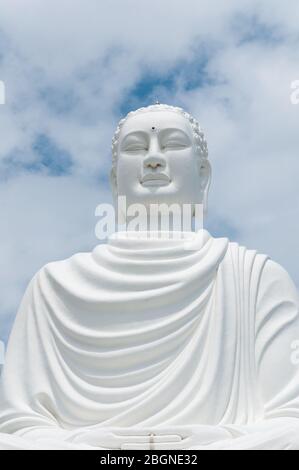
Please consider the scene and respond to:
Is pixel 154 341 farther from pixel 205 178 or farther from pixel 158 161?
pixel 205 178

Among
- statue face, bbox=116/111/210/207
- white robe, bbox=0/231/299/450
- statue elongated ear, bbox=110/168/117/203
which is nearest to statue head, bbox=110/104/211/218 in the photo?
statue face, bbox=116/111/210/207

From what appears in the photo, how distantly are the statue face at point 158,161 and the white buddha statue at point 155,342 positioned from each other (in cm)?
1

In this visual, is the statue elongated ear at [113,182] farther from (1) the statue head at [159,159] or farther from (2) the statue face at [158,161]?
(2) the statue face at [158,161]

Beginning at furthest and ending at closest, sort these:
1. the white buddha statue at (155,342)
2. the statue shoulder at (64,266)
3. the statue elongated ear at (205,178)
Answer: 1. the statue elongated ear at (205,178)
2. the statue shoulder at (64,266)
3. the white buddha statue at (155,342)

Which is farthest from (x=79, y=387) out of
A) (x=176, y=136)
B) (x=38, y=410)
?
(x=176, y=136)

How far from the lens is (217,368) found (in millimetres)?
8102

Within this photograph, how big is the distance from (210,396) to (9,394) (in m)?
1.33

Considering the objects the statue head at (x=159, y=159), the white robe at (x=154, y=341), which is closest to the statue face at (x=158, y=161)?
the statue head at (x=159, y=159)

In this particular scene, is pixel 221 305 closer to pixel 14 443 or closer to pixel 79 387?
pixel 79 387

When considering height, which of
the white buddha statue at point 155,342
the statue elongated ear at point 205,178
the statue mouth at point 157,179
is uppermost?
the statue elongated ear at point 205,178

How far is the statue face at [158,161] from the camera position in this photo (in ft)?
29.9

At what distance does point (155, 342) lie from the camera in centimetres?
824

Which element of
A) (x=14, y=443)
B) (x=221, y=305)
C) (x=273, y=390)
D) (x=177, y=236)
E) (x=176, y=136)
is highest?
(x=176, y=136)

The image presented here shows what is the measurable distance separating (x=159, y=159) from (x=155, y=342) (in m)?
1.51
